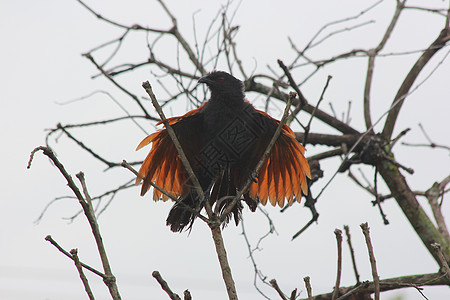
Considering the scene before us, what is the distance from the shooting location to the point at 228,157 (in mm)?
3859

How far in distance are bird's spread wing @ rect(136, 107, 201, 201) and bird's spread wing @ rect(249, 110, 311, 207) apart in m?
0.52

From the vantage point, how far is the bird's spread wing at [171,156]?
3711 millimetres

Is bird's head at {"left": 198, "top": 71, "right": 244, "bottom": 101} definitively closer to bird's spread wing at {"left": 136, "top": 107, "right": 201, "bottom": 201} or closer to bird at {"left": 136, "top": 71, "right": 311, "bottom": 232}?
bird at {"left": 136, "top": 71, "right": 311, "bottom": 232}

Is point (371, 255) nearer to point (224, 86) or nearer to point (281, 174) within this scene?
point (281, 174)

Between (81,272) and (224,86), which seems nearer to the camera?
(81,272)

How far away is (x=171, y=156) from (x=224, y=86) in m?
0.74

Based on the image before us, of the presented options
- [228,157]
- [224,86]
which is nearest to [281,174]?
[228,157]

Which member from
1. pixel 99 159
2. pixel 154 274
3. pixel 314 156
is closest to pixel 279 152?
pixel 314 156

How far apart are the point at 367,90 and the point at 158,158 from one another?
2.46 m

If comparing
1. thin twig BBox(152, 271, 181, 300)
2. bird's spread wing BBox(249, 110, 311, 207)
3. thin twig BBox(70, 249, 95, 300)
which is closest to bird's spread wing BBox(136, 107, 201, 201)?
bird's spread wing BBox(249, 110, 311, 207)

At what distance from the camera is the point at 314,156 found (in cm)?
484

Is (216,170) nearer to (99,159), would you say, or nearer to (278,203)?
(278,203)

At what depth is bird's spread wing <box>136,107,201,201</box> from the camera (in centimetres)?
371

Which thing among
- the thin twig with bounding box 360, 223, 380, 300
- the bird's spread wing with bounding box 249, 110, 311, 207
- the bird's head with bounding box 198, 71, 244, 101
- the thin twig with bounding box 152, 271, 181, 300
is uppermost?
the bird's head with bounding box 198, 71, 244, 101
